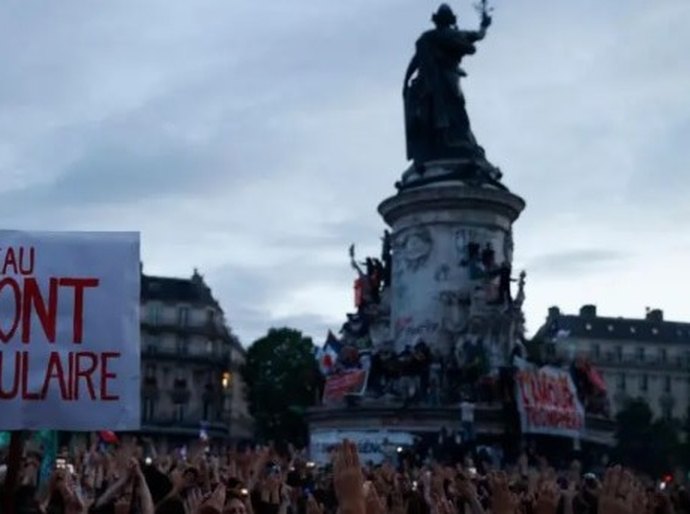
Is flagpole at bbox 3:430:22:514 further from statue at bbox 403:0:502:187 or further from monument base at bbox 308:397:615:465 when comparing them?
statue at bbox 403:0:502:187

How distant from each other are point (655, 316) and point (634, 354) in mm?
8739

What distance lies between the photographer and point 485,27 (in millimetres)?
56719

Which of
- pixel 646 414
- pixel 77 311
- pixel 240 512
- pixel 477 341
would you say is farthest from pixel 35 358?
pixel 646 414

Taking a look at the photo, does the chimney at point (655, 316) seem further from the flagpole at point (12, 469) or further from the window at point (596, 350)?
the flagpole at point (12, 469)

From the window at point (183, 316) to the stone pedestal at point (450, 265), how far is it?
169 ft

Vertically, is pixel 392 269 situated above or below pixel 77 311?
above

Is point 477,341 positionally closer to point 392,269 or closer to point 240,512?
point 392,269

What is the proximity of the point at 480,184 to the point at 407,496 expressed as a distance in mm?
41431

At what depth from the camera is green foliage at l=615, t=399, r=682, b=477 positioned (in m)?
87.5

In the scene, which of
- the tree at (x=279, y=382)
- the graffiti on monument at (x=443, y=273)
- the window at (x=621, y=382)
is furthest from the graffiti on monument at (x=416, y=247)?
the window at (x=621, y=382)

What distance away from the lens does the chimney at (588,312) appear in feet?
380

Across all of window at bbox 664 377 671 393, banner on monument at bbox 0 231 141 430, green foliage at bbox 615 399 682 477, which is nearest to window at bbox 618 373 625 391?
window at bbox 664 377 671 393

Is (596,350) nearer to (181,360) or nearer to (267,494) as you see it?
(181,360)

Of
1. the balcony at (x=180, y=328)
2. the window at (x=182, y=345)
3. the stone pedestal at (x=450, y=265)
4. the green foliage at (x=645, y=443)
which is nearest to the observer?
the stone pedestal at (x=450, y=265)
